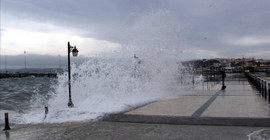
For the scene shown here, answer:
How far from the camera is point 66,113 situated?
456 inches

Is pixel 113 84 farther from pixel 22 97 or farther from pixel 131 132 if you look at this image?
pixel 22 97

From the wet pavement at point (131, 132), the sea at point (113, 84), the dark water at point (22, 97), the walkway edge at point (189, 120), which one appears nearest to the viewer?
the wet pavement at point (131, 132)

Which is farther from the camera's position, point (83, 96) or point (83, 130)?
Answer: point (83, 96)

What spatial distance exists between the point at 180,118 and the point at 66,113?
16.4ft

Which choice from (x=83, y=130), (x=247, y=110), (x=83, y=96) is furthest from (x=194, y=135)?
(x=83, y=96)

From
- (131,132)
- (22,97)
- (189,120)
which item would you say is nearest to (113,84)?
(189,120)

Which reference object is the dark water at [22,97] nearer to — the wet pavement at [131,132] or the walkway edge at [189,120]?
the wet pavement at [131,132]

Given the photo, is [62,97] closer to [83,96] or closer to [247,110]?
[83,96]

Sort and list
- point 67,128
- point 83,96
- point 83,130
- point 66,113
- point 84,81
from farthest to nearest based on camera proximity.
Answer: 1. point 84,81
2. point 83,96
3. point 66,113
4. point 67,128
5. point 83,130

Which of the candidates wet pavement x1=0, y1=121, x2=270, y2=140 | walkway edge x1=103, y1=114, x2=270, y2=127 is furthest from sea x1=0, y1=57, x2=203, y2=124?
wet pavement x1=0, y1=121, x2=270, y2=140

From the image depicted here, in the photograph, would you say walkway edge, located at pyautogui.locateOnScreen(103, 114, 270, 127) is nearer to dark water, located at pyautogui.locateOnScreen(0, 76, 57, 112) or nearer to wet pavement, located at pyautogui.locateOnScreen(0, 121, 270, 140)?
wet pavement, located at pyautogui.locateOnScreen(0, 121, 270, 140)

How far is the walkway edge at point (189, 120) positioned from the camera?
28.3ft

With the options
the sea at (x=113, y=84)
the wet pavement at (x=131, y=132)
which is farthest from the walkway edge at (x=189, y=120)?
the sea at (x=113, y=84)

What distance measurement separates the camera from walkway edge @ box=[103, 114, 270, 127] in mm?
8616
